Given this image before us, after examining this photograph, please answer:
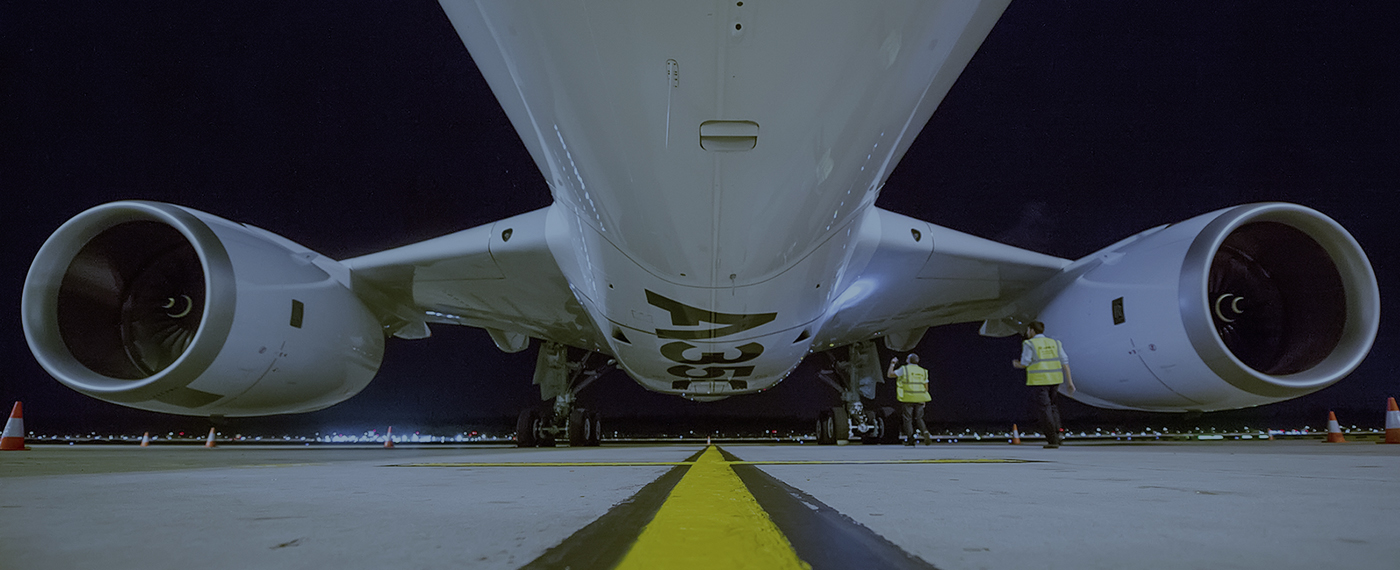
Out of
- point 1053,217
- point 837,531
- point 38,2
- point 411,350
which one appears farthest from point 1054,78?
point 38,2

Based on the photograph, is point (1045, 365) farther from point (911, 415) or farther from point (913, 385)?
point (911, 415)

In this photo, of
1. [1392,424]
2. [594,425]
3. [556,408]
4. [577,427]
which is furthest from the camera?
[594,425]

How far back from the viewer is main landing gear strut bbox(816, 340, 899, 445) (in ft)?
26.2

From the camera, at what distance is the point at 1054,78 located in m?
16.6

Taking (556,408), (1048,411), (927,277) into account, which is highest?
(927,277)

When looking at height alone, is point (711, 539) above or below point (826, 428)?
above

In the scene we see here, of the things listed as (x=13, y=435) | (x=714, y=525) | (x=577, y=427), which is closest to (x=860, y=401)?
(x=577, y=427)

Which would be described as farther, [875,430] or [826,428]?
[826,428]

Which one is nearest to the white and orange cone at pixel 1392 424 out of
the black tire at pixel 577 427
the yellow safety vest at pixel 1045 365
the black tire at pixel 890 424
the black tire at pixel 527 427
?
the yellow safety vest at pixel 1045 365

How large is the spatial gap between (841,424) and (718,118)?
6814 millimetres

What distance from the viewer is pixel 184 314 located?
4855 mm

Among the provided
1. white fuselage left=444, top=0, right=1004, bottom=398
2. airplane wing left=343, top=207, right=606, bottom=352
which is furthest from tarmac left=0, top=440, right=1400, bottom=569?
airplane wing left=343, top=207, right=606, bottom=352

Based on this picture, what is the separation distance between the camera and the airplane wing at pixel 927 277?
4762 millimetres

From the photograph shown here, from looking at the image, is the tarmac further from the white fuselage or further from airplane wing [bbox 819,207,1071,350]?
airplane wing [bbox 819,207,1071,350]
